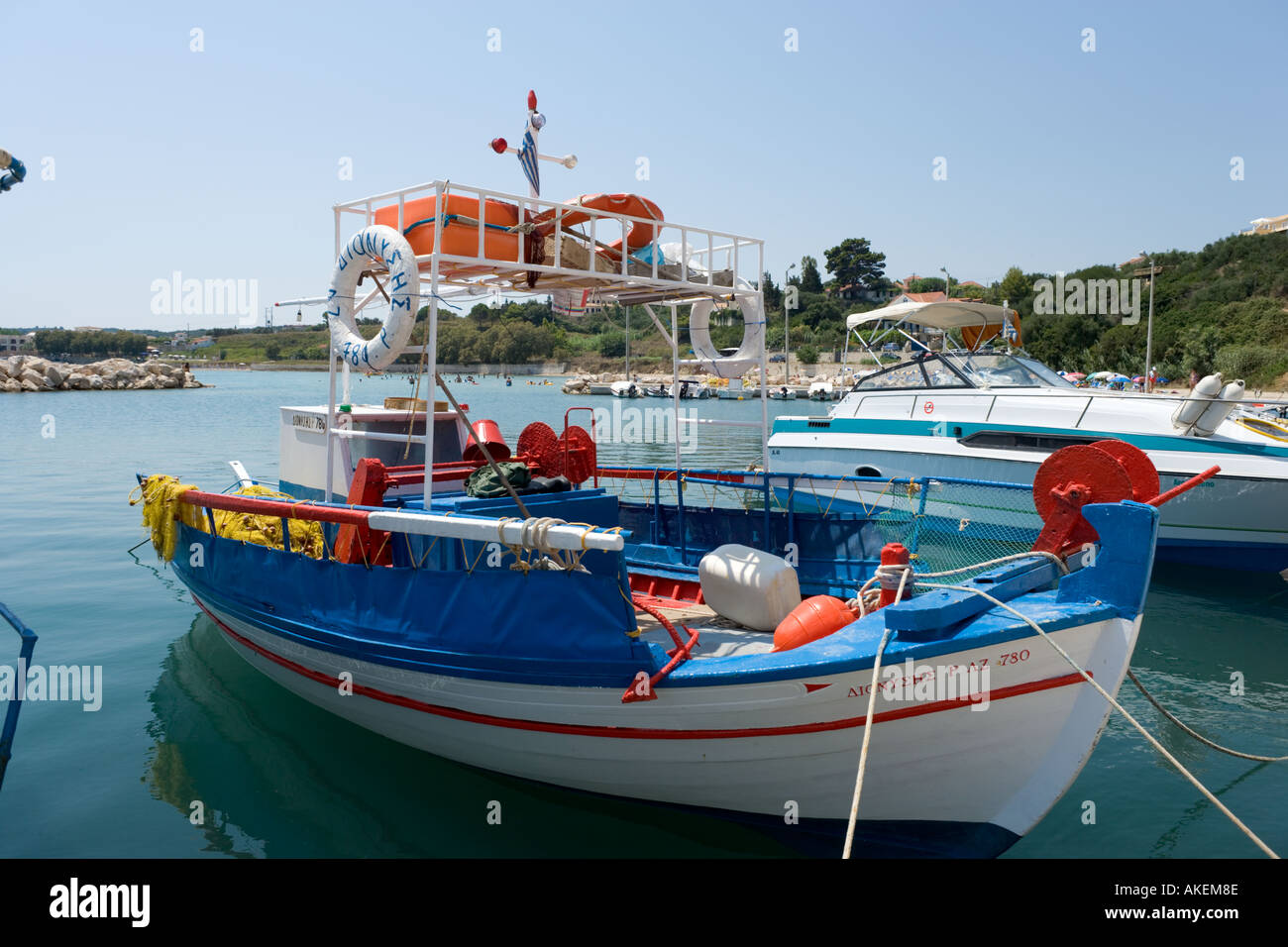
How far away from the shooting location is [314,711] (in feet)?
25.9

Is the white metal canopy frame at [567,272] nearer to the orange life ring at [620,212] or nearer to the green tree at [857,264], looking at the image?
the orange life ring at [620,212]

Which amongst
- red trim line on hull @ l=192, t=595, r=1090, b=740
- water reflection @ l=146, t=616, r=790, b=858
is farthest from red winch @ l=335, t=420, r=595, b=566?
water reflection @ l=146, t=616, r=790, b=858

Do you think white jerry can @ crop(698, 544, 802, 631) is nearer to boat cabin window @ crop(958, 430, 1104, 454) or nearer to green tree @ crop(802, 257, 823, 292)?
boat cabin window @ crop(958, 430, 1104, 454)

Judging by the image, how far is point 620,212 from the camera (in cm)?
688

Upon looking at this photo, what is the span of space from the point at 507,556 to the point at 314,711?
3282 millimetres

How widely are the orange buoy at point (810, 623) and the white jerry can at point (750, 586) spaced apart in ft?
2.38

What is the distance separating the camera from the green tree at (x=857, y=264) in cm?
11252

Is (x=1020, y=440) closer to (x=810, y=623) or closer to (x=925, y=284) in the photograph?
(x=810, y=623)

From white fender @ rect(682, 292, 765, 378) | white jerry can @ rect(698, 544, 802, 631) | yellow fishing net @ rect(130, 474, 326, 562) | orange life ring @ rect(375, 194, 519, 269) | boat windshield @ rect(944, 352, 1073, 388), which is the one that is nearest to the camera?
orange life ring @ rect(375, 194, 519, 269)

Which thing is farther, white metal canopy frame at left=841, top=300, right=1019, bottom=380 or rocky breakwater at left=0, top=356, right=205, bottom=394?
rocky breakwater at left=0, top=356, right=205, bottom=394

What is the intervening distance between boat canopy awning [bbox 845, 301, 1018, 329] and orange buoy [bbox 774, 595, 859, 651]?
1141 centimetres

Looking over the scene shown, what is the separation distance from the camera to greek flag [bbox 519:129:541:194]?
24.3ft
